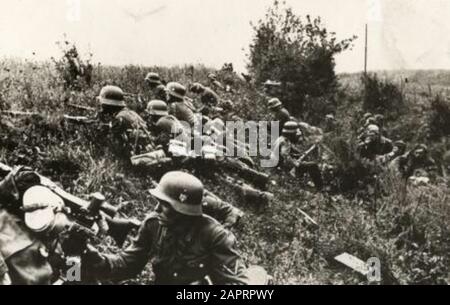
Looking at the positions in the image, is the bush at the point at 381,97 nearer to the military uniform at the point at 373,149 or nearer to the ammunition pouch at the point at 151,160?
the military uniform at the point at 373,149

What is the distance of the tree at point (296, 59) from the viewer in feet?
Result: 35.3

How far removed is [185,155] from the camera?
7.91 meters

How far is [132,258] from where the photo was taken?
598 centimetres

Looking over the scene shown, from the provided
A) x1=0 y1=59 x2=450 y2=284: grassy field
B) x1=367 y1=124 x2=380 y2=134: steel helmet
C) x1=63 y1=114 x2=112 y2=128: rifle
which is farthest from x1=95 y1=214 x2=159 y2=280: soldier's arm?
x1=367 y1=124 x2=380 y2=134: steel helmet

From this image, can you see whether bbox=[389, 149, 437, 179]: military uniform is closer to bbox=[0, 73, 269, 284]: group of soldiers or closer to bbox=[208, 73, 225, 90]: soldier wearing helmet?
bbox=[208, 73, 225, 90]: soldier wearing helmet

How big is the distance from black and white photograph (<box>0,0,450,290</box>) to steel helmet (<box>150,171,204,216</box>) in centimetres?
2

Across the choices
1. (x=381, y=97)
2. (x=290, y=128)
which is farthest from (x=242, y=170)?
(x=381, y=97)

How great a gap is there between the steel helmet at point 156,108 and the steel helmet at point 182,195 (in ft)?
9.32

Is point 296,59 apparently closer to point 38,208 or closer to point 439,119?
point 439,119

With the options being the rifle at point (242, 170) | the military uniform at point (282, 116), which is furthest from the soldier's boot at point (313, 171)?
the military uniform at point (282, 116)

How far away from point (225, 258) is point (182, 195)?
0.81 metres

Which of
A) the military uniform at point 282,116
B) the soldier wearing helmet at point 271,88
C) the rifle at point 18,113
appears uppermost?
the soldier wearing helmet at point 271,88

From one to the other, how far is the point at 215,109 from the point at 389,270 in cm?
403

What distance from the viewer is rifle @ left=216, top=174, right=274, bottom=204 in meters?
8.01
